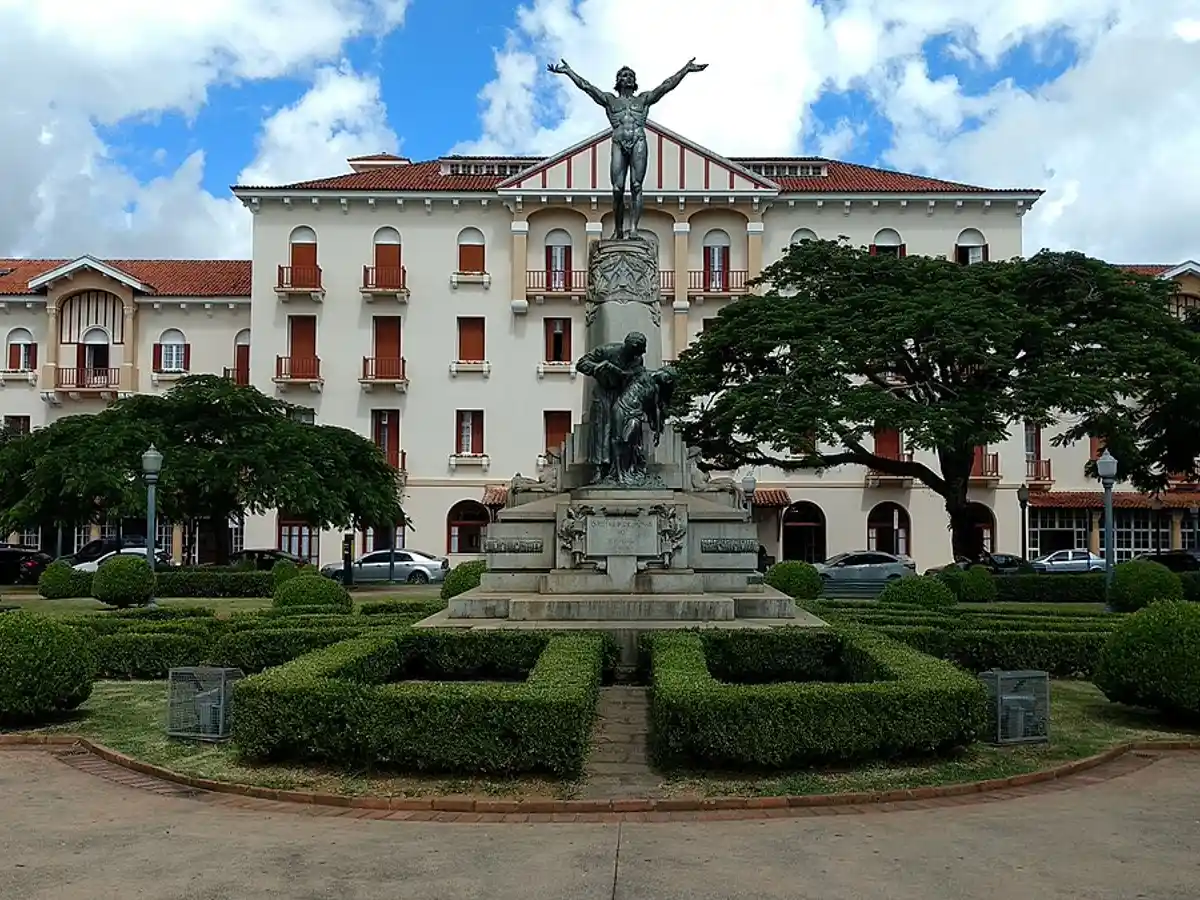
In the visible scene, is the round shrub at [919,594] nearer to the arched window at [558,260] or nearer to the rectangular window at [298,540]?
the arched window at [558,260]

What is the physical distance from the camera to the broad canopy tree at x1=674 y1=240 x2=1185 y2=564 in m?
27.5

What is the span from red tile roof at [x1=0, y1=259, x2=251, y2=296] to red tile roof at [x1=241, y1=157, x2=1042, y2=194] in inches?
206

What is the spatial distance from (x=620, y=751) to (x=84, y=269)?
42505mm

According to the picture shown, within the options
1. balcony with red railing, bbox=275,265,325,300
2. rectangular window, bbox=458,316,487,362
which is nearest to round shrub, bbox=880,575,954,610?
rectangular window, bbox=458,316,487,362

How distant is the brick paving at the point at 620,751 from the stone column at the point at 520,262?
110ft

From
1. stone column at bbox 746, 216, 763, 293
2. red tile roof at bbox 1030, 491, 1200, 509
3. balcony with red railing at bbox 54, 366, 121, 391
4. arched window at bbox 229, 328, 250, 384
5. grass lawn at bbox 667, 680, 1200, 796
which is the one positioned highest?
stone column at bbox 746, 216, 763, 293

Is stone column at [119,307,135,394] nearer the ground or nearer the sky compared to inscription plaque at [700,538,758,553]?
nearer the sky

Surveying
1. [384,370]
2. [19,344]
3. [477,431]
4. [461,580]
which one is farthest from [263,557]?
[461,580]

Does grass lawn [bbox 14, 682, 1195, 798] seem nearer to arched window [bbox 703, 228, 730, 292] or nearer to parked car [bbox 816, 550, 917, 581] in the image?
parked car [bbox 816, 550, 917, 581]

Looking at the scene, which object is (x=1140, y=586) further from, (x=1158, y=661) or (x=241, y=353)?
(x=241, y=353)

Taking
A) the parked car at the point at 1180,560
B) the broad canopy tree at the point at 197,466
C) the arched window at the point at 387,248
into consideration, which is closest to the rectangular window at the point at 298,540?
the broad canopy tree at the point at 197,466

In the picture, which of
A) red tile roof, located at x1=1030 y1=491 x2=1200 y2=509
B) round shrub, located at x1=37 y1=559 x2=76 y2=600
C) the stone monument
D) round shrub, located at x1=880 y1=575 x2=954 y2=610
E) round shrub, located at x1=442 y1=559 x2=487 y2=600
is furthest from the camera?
red tile roof, located at x1=1030 y1=491 x2=1200 y2=509

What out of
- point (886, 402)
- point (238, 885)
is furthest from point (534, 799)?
point (886, 402)

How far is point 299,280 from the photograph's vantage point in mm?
44344
